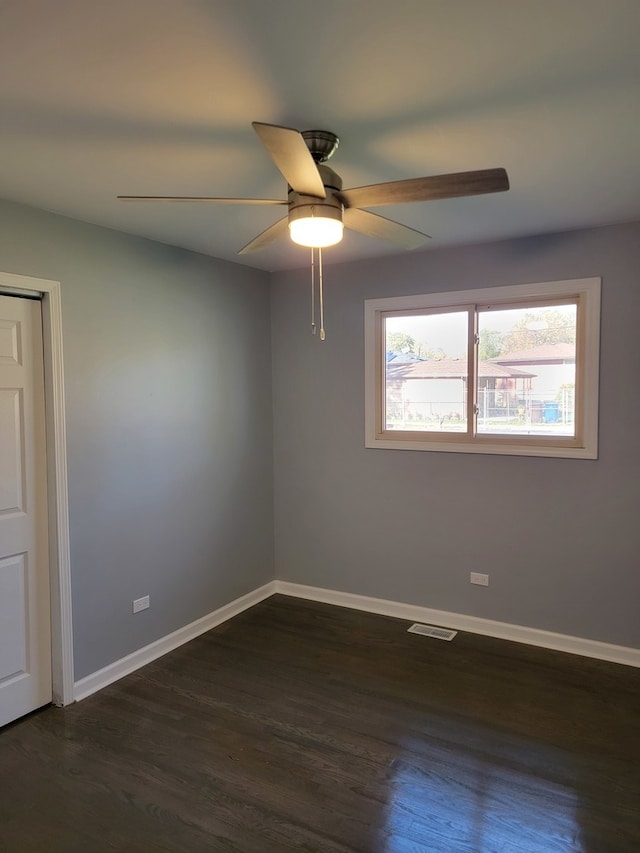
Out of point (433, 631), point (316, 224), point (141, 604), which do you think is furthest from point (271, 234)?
point (433, 631)

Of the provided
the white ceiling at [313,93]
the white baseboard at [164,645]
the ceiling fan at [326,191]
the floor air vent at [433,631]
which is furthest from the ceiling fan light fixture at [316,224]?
the floor air vent at [433,631]

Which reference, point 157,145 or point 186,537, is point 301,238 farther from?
point 186,537

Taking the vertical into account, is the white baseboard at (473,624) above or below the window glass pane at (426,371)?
below

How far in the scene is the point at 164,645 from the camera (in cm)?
346

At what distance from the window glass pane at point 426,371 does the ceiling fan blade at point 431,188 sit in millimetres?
1937

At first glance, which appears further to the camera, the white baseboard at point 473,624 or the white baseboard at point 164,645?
the white baseboard at point 473,624

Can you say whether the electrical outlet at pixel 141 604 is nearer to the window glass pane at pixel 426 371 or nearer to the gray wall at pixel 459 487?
the gray wall at pixel 459 487

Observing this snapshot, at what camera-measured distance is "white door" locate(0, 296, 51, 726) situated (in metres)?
2.65

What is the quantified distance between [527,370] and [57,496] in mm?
2868

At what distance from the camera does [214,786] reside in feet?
7.43

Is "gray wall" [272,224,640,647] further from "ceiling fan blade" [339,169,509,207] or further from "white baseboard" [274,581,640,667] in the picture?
"ceiling fan blade" [339,169,509,207]

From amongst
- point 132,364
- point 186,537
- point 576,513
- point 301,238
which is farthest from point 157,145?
point 576,513

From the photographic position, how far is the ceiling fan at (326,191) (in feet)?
5.30

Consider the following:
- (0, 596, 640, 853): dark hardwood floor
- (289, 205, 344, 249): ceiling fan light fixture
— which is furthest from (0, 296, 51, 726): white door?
(289, 205, 344, 249): ceiling fan light fixture
